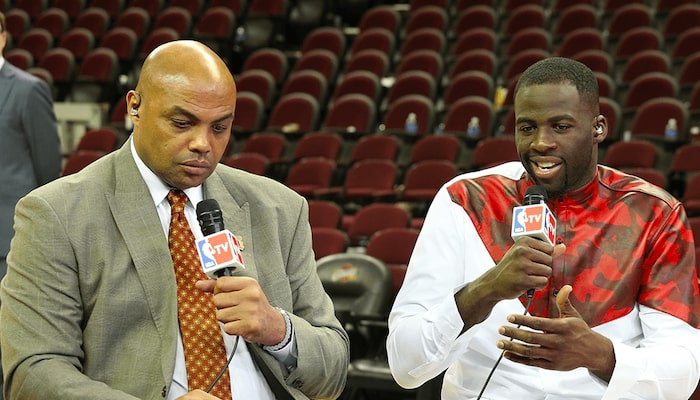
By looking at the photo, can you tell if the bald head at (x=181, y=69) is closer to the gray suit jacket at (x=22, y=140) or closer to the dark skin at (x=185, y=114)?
the dark skin at (x=185, y=114)

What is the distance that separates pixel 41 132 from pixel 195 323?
1864 millimetres

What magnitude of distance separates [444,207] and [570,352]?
1.92 feet

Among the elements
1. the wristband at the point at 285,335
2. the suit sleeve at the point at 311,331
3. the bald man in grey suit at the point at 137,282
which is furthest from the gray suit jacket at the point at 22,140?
the wristband at the point at 285,335

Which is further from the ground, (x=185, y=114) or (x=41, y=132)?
(x=185, y=114)

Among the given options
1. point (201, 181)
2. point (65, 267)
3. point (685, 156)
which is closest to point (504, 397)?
point (201, 181)

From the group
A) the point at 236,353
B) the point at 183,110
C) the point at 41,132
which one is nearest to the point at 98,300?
the point at 236,353

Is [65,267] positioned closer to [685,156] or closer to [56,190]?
[56,190]

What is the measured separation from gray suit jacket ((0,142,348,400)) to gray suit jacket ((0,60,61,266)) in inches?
61.9

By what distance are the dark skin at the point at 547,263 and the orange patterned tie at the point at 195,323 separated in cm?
57

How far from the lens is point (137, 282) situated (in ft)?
6.44

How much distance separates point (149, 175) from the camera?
2.08 meters

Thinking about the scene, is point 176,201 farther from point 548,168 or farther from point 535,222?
point 548,168

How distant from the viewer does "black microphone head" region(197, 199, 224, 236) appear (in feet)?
5.77

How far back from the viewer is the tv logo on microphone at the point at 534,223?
1870mm
